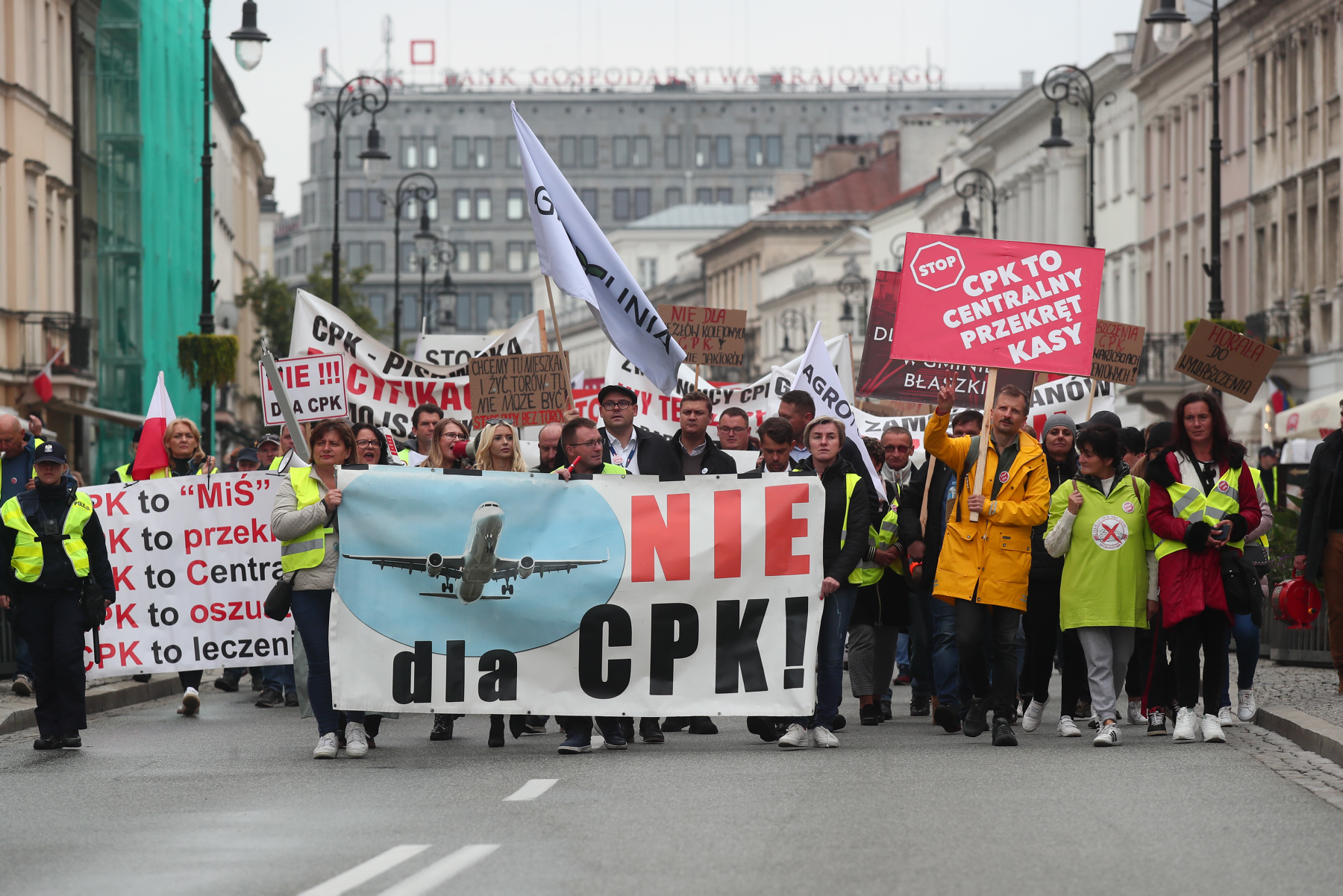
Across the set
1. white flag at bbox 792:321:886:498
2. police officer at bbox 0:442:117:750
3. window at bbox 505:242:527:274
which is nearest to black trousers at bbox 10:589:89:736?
police officer at bbox 0:442:117:750

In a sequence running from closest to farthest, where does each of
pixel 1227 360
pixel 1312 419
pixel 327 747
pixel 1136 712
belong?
1. pixel 327 747
2. pixel 1136 712
3. pixel 1227 360
4. pixel 1312 419

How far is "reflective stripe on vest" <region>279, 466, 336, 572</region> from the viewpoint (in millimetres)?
12570

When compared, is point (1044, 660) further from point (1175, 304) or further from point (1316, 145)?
point (1175, 304)

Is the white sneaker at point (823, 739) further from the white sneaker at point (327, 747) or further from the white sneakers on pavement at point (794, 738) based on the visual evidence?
the white sneaker at point (327, 747)

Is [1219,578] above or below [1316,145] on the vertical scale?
below

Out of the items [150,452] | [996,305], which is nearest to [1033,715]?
[996,305]

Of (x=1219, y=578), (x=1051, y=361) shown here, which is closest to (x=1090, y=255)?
(x=1051, y=361)

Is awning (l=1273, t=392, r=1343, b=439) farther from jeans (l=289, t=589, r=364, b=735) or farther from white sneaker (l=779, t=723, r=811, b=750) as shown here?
jeans (l=289, t=589, r=364, b=735)

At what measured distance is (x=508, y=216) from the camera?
576 ft

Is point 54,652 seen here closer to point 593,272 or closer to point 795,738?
point 795,738

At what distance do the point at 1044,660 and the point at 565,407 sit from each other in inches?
198

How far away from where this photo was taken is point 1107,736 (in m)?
12.7

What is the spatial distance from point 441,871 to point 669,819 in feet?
5.20

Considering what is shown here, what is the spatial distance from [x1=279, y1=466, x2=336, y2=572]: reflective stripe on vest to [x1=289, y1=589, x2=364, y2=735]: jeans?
0.49 ft
